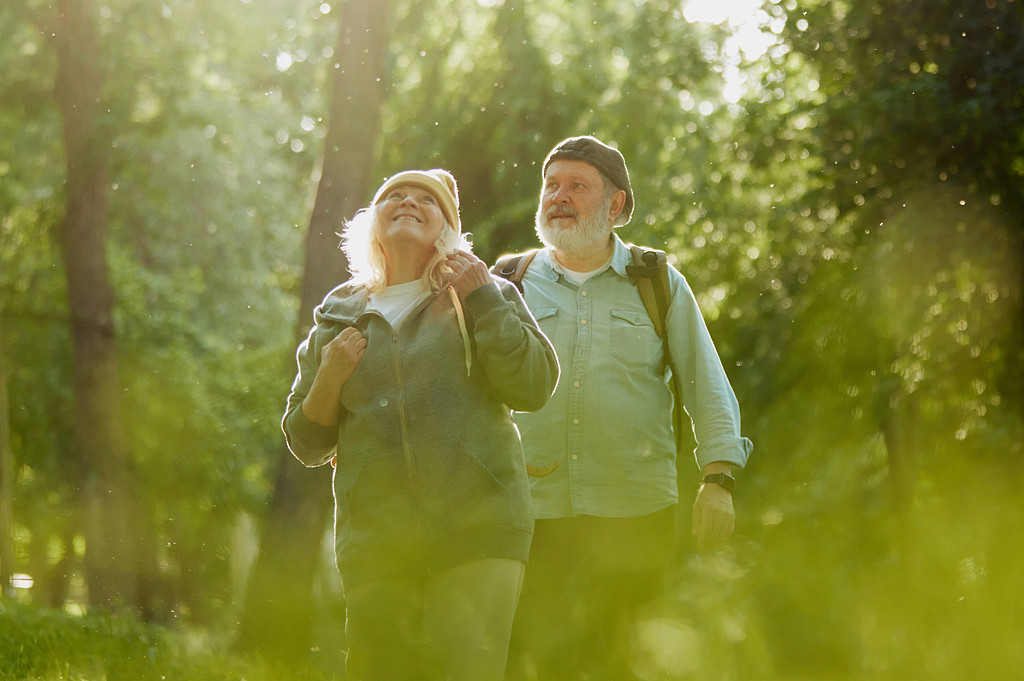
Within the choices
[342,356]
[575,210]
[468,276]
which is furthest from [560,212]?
[342,356]

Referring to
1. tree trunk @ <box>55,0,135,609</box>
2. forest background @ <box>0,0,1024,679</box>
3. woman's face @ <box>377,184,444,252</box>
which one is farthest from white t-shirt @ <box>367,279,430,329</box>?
tree trunk @ <box>55,0,135,609</box>

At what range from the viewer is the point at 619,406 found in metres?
4.40

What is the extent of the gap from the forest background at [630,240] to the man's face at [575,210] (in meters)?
1.55

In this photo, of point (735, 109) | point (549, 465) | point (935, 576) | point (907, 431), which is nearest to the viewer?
point (549, 465)

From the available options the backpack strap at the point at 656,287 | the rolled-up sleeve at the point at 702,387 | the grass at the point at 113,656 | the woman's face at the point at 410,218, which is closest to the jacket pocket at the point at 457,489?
the woman's face at the point at 410,218

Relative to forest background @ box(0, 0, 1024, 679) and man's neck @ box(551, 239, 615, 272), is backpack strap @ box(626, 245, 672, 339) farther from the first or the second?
forest background @ box(0, 0, 1024, 679)

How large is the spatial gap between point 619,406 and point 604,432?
0.37 ft

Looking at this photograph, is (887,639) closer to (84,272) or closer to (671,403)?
(671,403)

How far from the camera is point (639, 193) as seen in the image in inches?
580

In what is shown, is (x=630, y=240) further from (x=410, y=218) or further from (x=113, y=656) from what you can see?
(x=410, y=218)

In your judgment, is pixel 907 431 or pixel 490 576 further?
pixel 907 431

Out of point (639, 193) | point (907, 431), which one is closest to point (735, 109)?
point (639, 193)

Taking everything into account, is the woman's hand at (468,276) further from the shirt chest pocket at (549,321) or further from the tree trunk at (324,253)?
the tree trunk at (324,253)

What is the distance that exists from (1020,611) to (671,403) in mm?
3567
